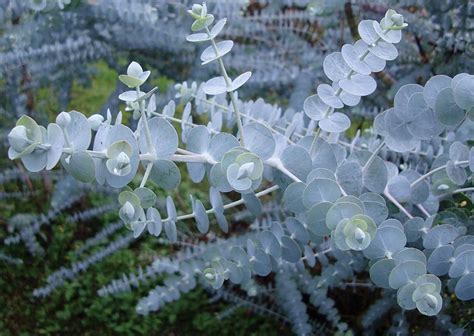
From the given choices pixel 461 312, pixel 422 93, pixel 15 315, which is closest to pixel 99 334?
pixel 15 315

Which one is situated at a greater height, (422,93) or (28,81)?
(422,93)

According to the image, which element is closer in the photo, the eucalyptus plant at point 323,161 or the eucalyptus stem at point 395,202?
the eucalyptus plant at point 323,161

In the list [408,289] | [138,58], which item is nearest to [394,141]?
[408,289]

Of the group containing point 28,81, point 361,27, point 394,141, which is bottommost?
point 28,81

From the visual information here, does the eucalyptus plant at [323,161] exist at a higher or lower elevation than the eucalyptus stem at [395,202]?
higher

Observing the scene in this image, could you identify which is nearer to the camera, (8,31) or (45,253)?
(8,31)

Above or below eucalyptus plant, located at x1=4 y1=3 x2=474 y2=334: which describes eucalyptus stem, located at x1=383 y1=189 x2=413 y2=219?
below

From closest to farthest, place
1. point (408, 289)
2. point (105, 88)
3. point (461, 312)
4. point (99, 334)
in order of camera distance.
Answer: point (408, 289) < point (461, 312) < point (99, 334) < point (105, 88)

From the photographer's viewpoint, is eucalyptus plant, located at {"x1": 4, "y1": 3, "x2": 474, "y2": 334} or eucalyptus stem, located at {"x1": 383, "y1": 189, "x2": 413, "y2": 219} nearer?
eucalyptus plant, located at {"x1": 4, "y1": 3, "x2": 474, "y2": 334}

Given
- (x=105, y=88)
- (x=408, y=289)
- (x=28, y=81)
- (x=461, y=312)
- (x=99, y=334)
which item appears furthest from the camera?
(x=105, y=88)

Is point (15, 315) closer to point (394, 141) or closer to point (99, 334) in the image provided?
point (99, 334)
